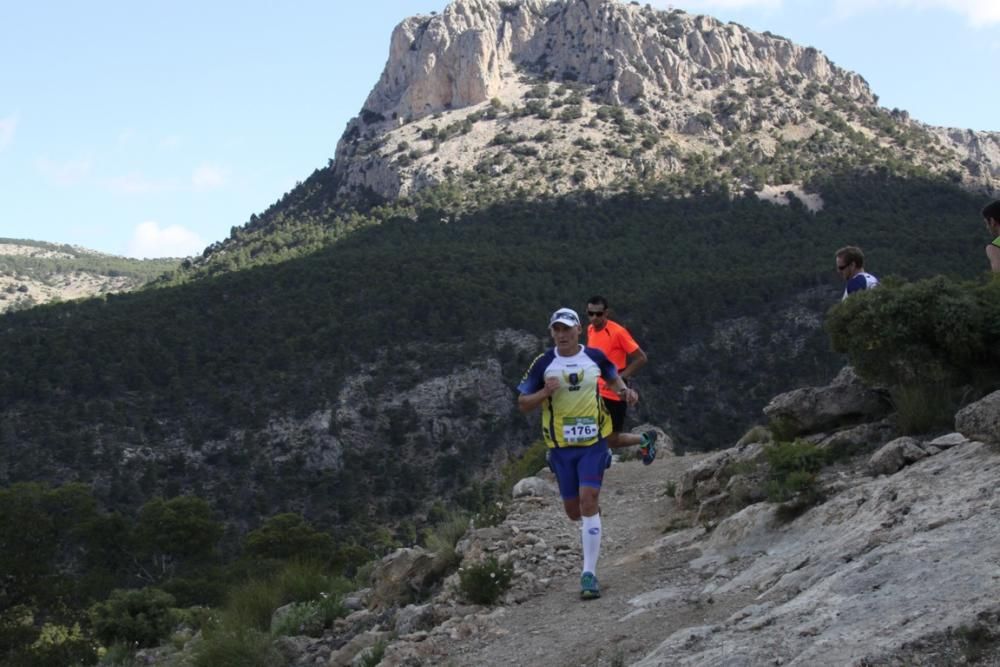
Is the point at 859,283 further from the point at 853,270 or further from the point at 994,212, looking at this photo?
the point at 994,212

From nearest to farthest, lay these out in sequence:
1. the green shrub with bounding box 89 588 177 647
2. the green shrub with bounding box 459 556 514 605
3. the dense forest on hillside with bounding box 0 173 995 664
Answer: the green shrub with bounding box 459 556 514 605 → the green shrub with bounding box 89 588 177 647 → the dense forest on hillside with bounding box 0 173 995 664

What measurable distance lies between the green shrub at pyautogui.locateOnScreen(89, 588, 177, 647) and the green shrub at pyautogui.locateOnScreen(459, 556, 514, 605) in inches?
325

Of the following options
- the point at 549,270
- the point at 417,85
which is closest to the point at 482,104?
the point at 417,85

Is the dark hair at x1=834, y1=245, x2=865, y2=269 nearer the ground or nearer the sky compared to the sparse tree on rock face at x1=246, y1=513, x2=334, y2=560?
nearer the sky

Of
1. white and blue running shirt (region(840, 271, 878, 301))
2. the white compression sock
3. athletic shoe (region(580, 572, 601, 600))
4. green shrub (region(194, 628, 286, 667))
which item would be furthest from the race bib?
white and blue running shirt (region(840, 271, 878, 301))

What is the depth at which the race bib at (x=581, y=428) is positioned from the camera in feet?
20.9

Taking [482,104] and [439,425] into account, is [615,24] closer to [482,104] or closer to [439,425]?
[482,104]

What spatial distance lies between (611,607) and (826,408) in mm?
3585

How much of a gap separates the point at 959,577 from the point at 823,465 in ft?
11.5

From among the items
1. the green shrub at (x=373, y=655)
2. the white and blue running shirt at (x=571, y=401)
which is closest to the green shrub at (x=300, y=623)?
the green shrub at (x=373, y=655)

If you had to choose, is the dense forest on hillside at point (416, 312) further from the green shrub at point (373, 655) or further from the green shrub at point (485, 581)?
the green shrub at point (373, 655)

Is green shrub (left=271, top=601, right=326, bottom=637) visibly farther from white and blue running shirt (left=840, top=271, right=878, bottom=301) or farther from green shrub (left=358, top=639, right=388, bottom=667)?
white and blue running shirt (left=840, top=271, right=878, bottom=301)

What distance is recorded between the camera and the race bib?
6375mm

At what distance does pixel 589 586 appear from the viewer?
21.4 ft
